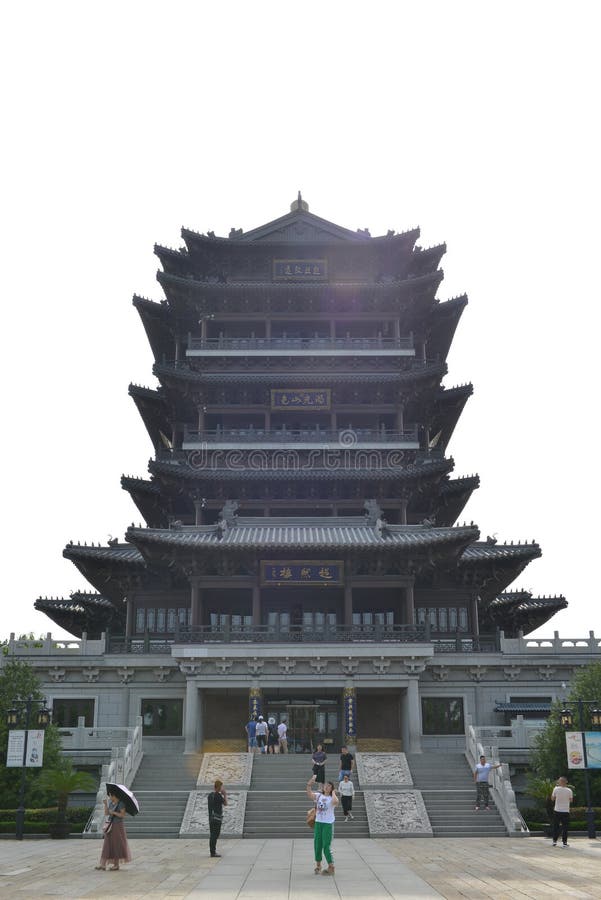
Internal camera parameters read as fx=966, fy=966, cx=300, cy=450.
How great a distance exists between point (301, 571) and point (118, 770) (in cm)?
1345

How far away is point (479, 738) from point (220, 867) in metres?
16.4

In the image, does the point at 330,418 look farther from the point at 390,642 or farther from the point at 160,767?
the point at 160,767

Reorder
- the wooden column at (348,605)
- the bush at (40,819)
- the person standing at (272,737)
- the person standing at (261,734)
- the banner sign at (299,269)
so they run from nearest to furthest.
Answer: the bush at (40,819) → the person standing at (261,734) → the person standing at (272,737) → the wooden column at (348,605) → the banner sign at (299,269)

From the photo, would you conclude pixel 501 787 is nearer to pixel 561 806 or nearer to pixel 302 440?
pixel 561 806

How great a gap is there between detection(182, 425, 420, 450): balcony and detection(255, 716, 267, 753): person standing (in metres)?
15.4

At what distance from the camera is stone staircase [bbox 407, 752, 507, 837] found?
96.3ft

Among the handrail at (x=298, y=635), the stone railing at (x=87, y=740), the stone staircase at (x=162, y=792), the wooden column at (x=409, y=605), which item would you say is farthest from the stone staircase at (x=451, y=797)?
the stone railing at (x=87, y=740)

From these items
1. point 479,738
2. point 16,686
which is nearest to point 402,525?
point 479,738

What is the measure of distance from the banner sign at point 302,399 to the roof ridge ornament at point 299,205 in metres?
11.3

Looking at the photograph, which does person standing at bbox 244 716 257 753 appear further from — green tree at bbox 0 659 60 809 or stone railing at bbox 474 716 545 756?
stone railing at bbox 474 716 545 756

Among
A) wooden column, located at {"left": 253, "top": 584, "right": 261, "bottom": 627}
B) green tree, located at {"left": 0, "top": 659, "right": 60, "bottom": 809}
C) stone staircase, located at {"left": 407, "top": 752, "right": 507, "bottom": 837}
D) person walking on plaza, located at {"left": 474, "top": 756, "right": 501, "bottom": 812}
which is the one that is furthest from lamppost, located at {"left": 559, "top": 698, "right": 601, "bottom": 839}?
wooden column, located at {"left": 253, "top": 584, "right": 261, "bottom": 627}

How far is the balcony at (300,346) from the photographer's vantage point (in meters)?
50.6

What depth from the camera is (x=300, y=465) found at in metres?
48.4

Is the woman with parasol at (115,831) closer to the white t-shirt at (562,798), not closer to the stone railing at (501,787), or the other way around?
the white t-shirt at (562,798)
